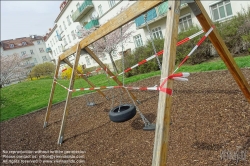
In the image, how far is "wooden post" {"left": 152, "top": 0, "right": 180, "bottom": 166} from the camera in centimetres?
155

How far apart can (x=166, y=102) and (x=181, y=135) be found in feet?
5.30

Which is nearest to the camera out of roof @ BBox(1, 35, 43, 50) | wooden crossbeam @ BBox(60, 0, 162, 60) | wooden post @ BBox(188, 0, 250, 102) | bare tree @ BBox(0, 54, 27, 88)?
wooden crossbeam @ BBox(60, 0, 162, 60)

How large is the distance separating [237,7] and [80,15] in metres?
22.0

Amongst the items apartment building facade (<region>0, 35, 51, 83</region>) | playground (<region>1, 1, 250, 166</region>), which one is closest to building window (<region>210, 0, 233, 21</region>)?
playground (<region>1, 1, 250, 166</region>)

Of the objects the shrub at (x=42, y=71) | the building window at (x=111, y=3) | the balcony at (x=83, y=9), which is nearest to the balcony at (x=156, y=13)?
the building window at (x=111, y=3)

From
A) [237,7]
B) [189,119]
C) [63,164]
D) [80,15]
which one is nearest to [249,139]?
[189,119]

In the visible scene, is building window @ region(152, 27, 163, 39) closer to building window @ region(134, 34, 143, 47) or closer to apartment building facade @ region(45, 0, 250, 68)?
apartment building facade @ region(45, 0, 250, 68)

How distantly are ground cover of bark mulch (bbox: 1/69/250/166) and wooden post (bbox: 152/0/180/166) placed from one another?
100 centimetres

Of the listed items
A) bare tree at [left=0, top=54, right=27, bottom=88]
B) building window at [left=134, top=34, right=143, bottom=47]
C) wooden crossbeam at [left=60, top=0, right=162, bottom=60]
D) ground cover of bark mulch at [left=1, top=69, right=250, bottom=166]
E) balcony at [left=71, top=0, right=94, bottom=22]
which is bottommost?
ground cover of bark mulch at [left=1, top=69, right=250, bottom=166]

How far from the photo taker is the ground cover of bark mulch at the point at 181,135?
2.43 metres

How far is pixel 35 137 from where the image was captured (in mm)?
5258

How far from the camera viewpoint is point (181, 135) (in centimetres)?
299

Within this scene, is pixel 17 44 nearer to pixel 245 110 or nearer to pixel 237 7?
pixel 237 7

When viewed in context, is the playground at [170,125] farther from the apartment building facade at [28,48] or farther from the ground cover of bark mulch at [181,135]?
the apartment building facade at [28,48]
